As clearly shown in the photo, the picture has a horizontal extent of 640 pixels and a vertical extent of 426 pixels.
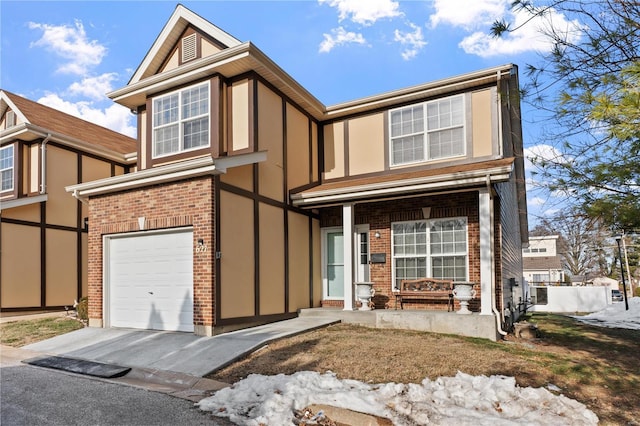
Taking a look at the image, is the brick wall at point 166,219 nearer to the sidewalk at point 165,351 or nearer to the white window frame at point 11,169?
the sidewalk at point 165,351

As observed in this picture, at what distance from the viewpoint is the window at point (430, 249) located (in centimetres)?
1062

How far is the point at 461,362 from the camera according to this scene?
6684mm

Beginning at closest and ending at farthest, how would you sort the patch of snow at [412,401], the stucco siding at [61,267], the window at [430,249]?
the patch of snow at [412,401], the window at [430,249], the stucco siding at [61,267]

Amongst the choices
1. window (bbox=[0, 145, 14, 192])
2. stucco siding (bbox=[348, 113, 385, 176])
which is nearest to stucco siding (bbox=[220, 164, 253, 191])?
stucco siding (bbox=[348, 113, 385, 176])

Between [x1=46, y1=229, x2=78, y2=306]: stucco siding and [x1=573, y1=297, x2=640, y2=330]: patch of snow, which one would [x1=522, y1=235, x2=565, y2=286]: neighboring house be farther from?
[x1=46, y1=229, x2=78, y2=306]: stucco siding


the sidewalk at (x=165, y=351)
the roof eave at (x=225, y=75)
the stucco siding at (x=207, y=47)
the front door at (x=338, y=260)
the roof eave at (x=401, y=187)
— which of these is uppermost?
the stucco siding at (x=207, y=47)

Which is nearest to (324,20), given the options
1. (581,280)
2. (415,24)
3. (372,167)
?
(415,24)

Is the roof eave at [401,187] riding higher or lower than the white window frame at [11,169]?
lower

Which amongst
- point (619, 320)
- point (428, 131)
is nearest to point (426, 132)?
point (428, 131)

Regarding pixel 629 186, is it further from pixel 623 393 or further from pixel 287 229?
pixel 287 229

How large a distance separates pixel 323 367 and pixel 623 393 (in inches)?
158

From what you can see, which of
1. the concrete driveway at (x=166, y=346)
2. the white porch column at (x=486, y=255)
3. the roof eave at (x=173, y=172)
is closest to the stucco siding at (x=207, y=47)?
the roof eave at (x=173, y=172)

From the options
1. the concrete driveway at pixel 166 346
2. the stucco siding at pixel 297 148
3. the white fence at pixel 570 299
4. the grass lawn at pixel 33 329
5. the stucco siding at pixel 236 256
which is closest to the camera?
the concrete driveway at pixel 166 346

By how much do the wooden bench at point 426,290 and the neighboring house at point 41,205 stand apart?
12.0 m
